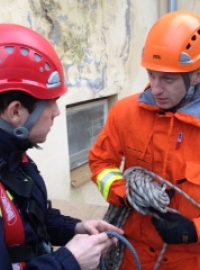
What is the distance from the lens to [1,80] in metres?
1.39

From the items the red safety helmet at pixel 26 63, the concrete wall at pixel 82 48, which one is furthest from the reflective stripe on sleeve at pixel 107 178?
the concrete wall at pixel 82 48

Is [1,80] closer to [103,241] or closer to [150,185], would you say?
[103,241]

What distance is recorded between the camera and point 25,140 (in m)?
1.43

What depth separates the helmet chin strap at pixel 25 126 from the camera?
1412 millimetres

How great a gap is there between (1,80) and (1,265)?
1.91 ft

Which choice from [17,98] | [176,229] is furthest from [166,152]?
[17,98]

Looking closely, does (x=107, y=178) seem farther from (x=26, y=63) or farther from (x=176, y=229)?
(x=26, y=63)

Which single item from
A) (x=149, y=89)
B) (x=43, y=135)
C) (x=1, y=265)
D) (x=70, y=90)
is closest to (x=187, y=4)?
(x=70, y=90)

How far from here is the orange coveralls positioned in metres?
1.88

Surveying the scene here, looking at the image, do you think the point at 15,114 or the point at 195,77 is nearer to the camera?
the point at 15,114

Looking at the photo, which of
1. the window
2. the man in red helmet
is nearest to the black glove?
the man in red helmet

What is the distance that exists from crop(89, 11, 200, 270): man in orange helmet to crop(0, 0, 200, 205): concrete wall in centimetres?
139

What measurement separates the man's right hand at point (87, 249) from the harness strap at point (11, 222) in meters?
0.17

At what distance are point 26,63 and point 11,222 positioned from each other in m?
0.53
